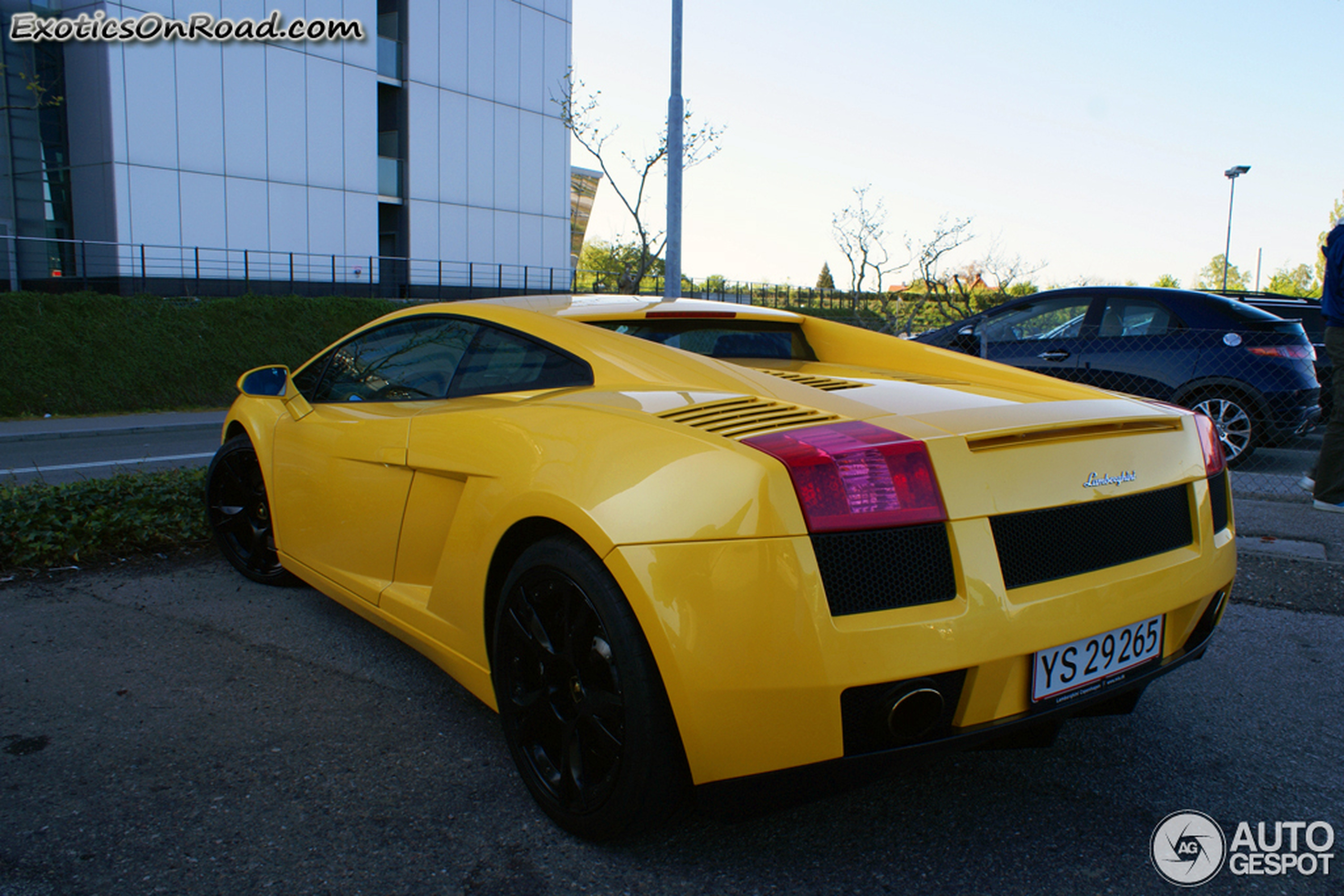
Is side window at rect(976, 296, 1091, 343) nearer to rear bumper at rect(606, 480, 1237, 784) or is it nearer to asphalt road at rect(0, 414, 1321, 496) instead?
asphalt road at rect(0, 414, 1321, 496)

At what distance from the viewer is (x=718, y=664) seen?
71.5 inches

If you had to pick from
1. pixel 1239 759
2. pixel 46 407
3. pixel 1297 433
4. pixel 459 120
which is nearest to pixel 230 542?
pixel 1239 759

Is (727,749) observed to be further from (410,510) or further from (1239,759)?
(1239,759)

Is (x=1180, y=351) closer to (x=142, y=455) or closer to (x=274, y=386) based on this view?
(x=274, y=386)

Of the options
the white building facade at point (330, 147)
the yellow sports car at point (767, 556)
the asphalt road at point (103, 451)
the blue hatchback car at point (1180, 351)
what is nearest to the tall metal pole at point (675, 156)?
the blue hatchback car at point (1180, 351)

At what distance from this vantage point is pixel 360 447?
3.05 metres

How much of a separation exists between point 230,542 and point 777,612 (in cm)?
337

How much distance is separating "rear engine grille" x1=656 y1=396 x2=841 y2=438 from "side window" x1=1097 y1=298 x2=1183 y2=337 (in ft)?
22.2

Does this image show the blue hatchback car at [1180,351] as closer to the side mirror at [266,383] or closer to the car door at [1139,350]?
the car door at [1139,350]

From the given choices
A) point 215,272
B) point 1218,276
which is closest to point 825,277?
point 1218,276

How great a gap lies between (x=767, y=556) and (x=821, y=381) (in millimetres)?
932

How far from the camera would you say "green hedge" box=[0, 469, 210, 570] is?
438 centimetres

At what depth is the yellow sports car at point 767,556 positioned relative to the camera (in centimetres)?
181

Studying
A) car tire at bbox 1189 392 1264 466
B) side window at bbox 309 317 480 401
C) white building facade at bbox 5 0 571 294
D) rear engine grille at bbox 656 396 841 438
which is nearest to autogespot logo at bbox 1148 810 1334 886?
rear engine grille at bbox 656 396 841 438
